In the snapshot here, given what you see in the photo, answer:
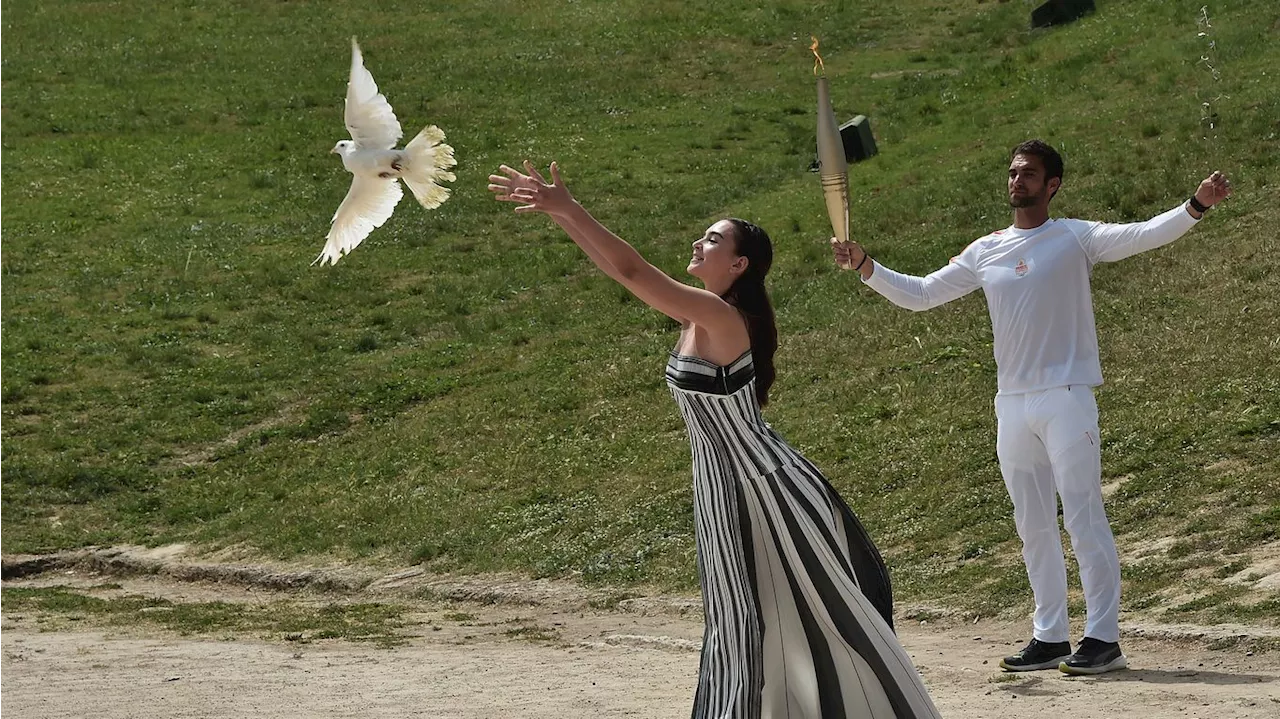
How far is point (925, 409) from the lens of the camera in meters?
13.1

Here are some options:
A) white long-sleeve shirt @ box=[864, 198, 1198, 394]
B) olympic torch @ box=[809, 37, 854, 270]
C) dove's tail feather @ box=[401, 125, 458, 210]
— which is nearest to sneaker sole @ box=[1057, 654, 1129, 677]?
white long-sleeve shirt @ box=[864, 198, 1198, 394]

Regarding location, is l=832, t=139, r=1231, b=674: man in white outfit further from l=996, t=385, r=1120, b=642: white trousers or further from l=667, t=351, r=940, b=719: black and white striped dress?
l=667, t=351, r=940, b=719: black and white striped dress

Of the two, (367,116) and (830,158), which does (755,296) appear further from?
(367,116)

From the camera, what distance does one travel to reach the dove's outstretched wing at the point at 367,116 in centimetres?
723

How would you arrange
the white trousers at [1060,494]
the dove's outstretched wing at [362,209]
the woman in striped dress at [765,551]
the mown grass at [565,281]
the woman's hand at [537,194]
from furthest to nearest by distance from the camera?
the mown grass at [565,281], the dove's outstretched wing at [362,209], the white trousers at [1060,494], the woman in striped dress at [765,551], the woman's hand at [537,194]

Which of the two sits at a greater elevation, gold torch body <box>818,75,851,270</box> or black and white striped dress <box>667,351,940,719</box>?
gold torch body <box>818,75,851,270</box>

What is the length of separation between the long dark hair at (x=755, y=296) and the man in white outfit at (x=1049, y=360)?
4.76ft

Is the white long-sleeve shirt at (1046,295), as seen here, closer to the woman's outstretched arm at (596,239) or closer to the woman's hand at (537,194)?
the woman's outstretched arm at (596,239)

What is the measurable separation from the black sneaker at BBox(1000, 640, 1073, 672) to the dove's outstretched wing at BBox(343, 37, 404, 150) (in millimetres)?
3511

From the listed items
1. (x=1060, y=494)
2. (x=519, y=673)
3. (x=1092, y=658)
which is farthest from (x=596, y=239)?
(x=519, y=673)

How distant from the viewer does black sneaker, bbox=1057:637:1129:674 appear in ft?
24.0

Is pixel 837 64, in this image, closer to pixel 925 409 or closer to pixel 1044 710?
pixel 925 409

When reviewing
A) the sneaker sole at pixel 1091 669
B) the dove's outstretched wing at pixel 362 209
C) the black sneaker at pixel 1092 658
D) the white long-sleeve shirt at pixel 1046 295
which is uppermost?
the dove's outstretched wing at pixel 362 209

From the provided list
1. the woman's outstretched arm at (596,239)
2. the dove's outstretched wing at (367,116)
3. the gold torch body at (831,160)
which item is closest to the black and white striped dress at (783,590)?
the woman's outstretched arm at (596,239)
